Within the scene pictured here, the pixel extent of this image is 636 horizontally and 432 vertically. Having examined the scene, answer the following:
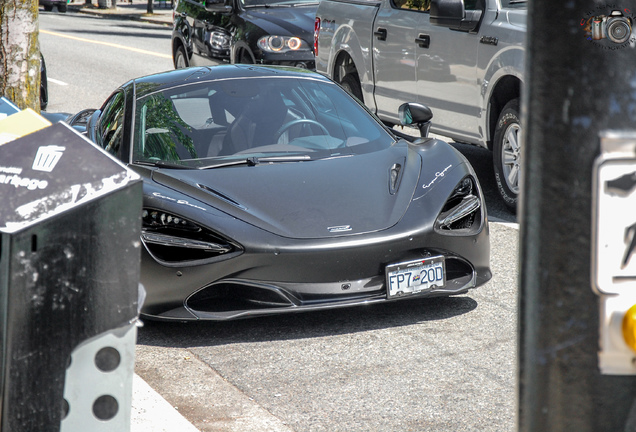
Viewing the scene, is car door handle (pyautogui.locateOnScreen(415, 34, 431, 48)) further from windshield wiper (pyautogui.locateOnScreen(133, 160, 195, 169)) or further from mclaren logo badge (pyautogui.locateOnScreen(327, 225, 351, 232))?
mclaren logo badge (pyautogui.locateOnScreen(327, 225, 351, 232))

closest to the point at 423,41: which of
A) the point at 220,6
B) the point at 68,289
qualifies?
the point at 220,6

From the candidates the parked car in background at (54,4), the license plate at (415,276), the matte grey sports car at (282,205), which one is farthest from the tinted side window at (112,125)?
the parked car in background at (54,4)

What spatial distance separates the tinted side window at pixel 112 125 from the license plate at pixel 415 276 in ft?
6.11

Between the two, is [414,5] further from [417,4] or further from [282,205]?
[282,205]

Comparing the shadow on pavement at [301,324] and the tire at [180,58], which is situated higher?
the tire at [180,58]

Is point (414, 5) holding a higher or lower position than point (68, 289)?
higher

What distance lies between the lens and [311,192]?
498 cm

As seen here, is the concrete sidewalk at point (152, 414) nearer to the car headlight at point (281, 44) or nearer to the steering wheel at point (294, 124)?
the steering wheel at point (294, 124)

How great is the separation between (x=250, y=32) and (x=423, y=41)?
4.21 meters

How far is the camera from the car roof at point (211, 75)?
5980mm

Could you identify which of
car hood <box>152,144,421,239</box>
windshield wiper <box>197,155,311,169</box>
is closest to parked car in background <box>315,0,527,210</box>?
car hood <box>152,144,421,239</box>

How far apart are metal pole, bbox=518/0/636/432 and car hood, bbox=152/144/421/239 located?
3268mm

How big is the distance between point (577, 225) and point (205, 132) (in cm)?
449

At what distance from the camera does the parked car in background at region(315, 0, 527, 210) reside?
704cm
